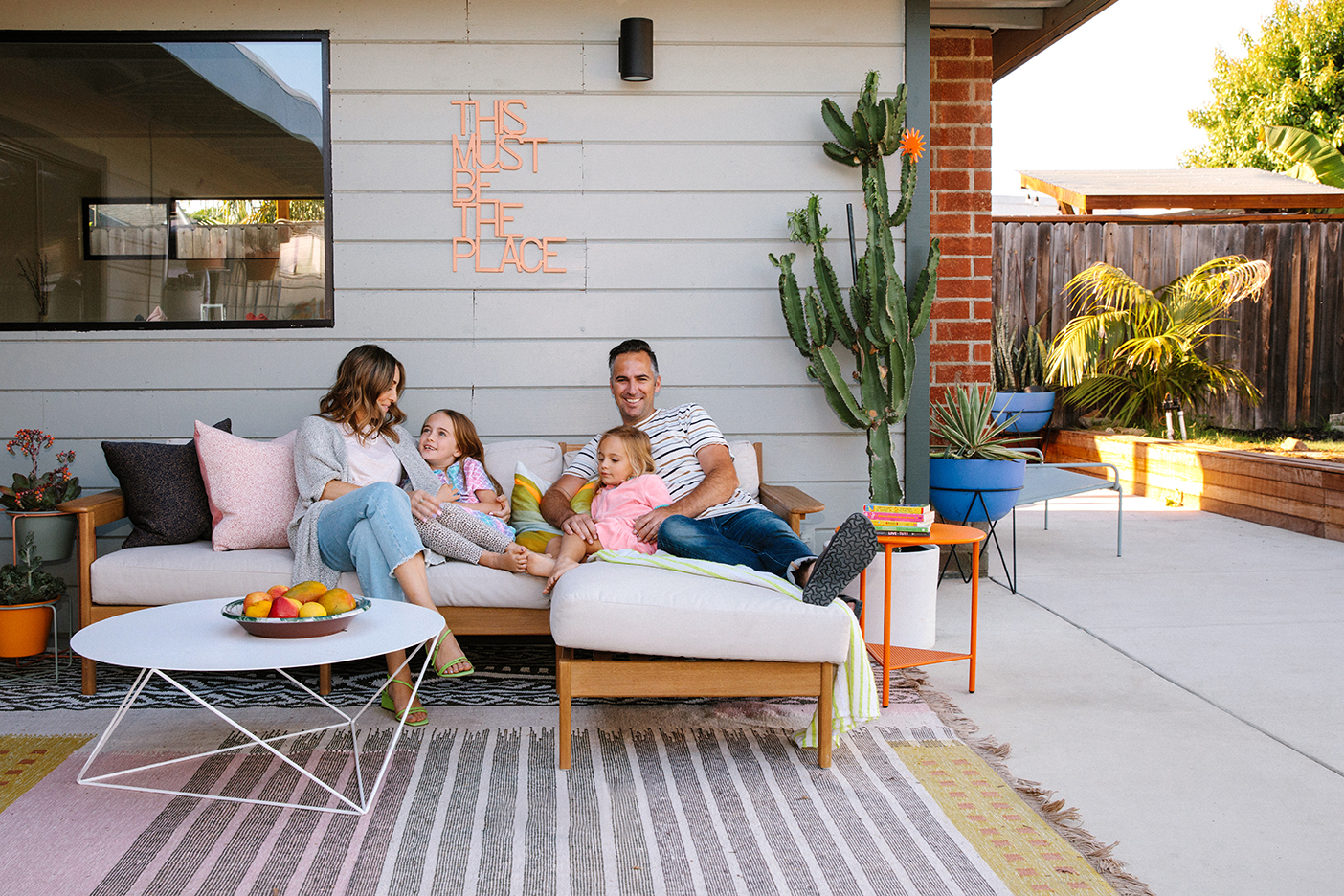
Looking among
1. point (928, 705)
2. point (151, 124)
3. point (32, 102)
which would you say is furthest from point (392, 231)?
point (928, 705)

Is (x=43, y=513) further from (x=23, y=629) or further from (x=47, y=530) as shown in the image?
(x=23, y=629)

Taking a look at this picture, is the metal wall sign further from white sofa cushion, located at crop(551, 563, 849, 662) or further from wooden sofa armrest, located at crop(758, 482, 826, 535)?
white sofa cushion, located at crop(551, 563, 849, 662)

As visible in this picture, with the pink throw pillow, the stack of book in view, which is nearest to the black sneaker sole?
the stack of book

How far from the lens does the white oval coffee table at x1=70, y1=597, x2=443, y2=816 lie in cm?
193

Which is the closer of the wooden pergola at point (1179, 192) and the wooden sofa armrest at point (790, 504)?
the wooden sofa armrest at point (790, 504)

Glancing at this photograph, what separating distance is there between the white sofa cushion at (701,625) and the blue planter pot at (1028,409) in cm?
472

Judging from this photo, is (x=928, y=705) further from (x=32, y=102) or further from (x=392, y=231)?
(x=32, y=102)

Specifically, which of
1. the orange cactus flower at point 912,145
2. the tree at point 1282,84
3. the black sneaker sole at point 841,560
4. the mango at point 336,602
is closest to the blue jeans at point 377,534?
the mango at point 336,602

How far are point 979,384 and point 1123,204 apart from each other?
4664mm

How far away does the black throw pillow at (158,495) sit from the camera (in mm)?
3096

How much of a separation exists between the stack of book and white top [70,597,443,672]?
1.33 m

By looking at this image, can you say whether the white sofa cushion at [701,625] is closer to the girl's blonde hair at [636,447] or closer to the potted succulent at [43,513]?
the girl's blonde hair at [636,447]

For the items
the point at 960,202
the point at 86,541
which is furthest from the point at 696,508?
the point at 960,202

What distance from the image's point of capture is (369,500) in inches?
107
